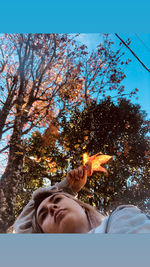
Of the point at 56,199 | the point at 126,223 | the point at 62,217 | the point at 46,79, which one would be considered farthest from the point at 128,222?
the point at 46,79

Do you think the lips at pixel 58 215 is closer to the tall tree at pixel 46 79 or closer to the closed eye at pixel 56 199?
the closed eye at pixel 56 199

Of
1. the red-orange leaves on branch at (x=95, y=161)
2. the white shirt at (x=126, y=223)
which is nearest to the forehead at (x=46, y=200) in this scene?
the white shirt at (x=126, y=223)

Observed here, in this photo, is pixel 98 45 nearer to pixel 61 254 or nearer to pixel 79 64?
pixel 79 64

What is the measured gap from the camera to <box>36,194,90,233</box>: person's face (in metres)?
1.16

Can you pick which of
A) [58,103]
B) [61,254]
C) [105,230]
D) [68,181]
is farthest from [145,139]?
[61,254]

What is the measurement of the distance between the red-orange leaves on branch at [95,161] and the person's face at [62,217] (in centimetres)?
99

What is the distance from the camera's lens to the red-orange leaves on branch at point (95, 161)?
223 centimetres

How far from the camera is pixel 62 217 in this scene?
1.17 meters

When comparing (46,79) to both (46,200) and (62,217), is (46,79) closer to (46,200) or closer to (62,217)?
(46,200)

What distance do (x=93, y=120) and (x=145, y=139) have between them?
1.76 ft

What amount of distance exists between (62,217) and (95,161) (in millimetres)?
1188

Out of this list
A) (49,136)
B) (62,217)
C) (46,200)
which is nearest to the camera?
(62,217)

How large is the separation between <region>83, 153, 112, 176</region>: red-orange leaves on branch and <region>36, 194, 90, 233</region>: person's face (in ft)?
3.23

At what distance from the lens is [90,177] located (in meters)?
2.16
